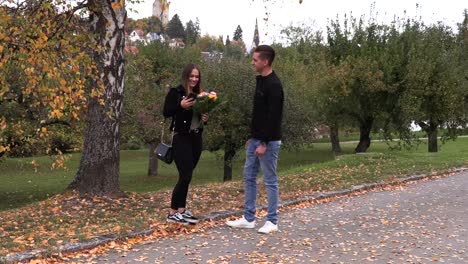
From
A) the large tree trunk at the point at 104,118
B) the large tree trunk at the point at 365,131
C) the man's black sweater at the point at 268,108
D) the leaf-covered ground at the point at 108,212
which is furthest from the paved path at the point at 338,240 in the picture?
the large tree trunk at the point at 365,131

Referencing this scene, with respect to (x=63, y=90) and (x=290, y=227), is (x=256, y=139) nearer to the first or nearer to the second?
(x=290, y=227)

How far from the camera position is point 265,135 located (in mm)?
6008

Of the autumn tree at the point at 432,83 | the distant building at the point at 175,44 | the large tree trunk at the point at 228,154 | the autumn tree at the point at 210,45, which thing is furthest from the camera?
the autumn tree at the point at 210,45

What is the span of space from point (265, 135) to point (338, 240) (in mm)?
1420

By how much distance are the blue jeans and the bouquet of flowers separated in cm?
62

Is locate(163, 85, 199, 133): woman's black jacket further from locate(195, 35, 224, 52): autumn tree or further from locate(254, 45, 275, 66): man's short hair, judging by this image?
locate(195, 35, 224, 52): autumn tree

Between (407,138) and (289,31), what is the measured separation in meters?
31.9

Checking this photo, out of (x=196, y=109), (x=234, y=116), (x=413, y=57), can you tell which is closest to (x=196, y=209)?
(x=196, y=109)

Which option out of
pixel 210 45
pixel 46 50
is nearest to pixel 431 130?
pixel 46 50

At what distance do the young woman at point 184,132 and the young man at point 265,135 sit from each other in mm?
633

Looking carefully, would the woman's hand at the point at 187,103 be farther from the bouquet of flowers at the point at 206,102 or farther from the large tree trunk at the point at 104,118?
the large tree trunk at the point at 104,118

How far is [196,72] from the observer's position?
6.48m

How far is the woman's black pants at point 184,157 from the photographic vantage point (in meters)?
6.34

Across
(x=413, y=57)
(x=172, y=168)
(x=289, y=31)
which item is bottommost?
(x=172, y=168)
